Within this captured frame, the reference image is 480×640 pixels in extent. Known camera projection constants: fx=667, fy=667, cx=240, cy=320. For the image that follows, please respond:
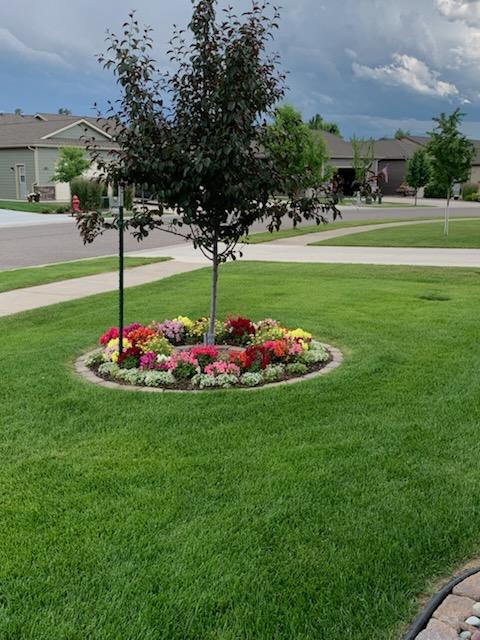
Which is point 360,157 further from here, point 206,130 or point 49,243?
point 206,130

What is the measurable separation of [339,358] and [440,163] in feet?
55.4

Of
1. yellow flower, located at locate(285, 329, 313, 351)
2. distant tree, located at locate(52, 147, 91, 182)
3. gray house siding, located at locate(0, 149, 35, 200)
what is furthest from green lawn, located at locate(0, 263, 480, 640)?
gray house siding, located at locate(0, 149, 35, 200)

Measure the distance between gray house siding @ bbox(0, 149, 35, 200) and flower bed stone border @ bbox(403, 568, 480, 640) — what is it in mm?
42260

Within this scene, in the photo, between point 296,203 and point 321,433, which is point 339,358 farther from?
point 321,433

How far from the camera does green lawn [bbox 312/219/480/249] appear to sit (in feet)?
62.8

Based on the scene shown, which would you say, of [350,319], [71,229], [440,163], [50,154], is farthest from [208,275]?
[50,154]

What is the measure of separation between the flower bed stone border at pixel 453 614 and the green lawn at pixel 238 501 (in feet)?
0.29

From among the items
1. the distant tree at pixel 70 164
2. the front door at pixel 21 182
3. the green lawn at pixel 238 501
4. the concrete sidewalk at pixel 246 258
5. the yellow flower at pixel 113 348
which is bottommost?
the concrete sidewalk at pixel 246 258

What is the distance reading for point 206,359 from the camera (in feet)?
19.1

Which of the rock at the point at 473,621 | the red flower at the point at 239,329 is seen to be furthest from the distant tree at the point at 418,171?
the rock at the point at 473,621

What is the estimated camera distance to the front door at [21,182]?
42.5m

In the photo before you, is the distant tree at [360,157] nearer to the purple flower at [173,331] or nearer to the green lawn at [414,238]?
the green lawn at [414,238]

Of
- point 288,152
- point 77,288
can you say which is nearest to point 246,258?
point 77,288

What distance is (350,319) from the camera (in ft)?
26.7
